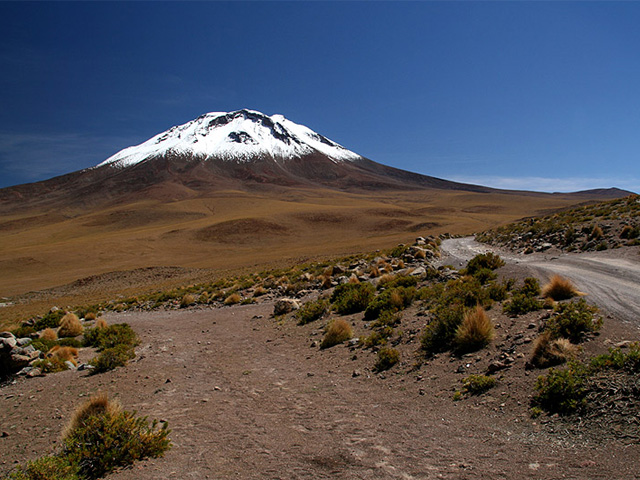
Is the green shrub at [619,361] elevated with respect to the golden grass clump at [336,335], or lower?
elevated

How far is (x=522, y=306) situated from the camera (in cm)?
767

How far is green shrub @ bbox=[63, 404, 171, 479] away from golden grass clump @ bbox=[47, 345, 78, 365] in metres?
Result: 5.41

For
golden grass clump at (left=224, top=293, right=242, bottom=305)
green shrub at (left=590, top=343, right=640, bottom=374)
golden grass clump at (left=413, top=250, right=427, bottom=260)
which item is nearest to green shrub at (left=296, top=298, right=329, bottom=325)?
golden grass clump at (left=224, top=293, right=242, bottom=305)

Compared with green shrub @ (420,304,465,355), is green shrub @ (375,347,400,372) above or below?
below

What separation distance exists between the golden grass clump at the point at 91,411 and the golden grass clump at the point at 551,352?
5927 mm

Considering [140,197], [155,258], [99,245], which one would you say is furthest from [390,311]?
[140,197]

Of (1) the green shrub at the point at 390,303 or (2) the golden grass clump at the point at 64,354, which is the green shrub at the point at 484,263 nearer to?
(1) the green shrub at the point at 390,303

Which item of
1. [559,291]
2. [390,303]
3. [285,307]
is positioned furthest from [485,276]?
[285,307]

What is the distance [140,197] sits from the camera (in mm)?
129625

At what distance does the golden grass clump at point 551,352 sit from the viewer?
204 inches

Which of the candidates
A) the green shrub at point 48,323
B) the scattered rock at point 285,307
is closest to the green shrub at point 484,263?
the scattered rock at point 285,307

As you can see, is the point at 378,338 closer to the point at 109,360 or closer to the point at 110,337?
the point at 109,360

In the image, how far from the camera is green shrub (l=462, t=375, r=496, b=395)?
17.4 ft

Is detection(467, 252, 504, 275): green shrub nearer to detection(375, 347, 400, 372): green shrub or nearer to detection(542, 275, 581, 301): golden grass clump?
detection(542, 275, 581, 301): golden grass clump
